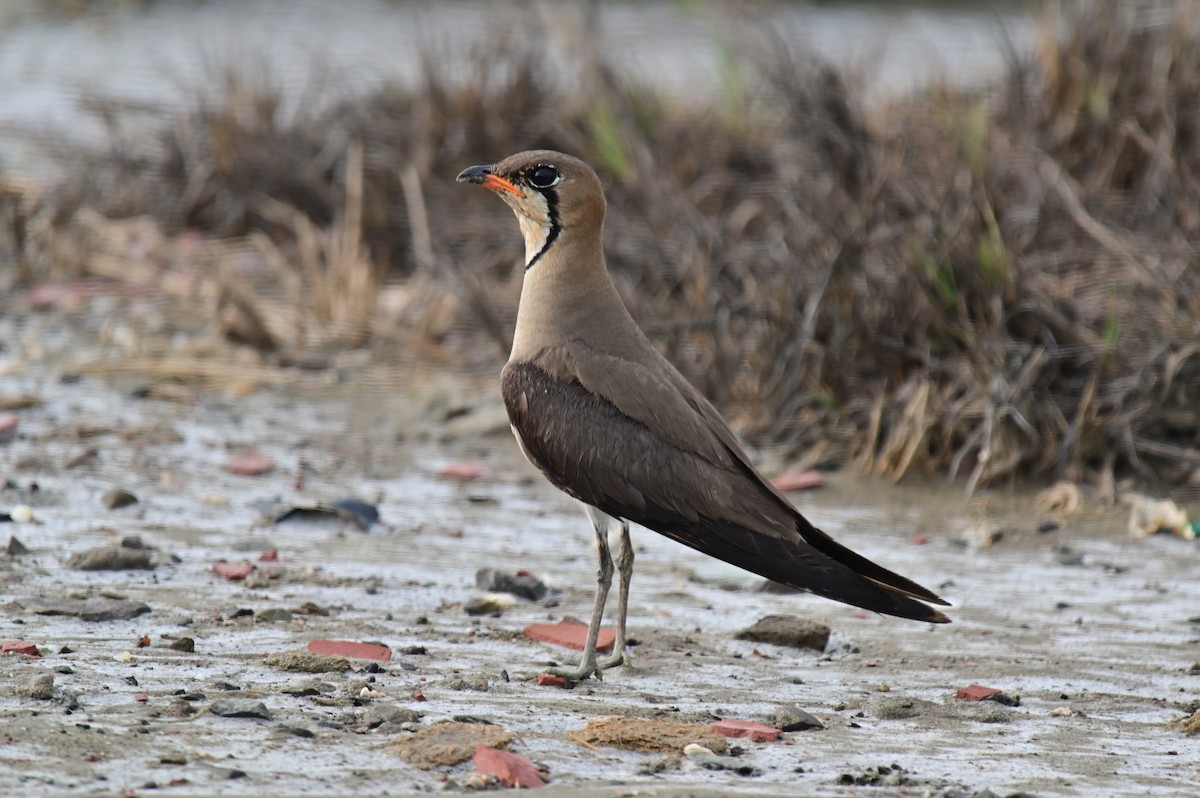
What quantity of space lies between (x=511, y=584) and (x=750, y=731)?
1276 mm

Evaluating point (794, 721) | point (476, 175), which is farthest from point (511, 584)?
point (794, 721)

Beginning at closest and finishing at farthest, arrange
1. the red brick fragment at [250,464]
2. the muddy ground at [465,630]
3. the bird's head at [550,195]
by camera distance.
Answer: the muddy ground at [465,630] < the bird's head at [550,195] < the red brick fragment at [250,464]

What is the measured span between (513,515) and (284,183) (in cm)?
380

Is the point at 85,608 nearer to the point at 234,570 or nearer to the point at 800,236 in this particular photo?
the point at 234,570

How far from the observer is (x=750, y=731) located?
11.3 feet

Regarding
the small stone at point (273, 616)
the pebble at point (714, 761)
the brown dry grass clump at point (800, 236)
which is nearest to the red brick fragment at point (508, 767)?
the pebble at point (714, 761)

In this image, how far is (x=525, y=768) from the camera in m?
3.09

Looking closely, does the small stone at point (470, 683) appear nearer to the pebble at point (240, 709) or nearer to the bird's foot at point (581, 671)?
the bird's foot at point (581, 671)

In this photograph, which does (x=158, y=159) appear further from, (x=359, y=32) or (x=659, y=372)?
(x=659, y=372)

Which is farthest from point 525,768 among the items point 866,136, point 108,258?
point 108,258

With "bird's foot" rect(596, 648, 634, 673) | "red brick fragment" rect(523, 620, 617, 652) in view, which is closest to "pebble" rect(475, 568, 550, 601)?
"red brick fragment" rect(523, 620, 617, 652)

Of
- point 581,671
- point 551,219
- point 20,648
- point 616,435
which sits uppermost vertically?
point 551,219

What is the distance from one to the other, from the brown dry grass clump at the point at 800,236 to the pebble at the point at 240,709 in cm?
315

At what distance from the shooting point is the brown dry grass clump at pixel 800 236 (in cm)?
588
